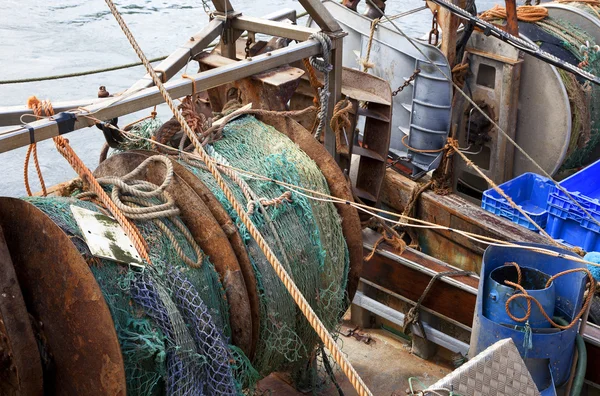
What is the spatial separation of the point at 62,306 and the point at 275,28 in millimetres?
2749

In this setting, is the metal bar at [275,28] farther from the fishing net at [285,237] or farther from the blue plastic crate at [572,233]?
the blue plastic crate at [572,233]

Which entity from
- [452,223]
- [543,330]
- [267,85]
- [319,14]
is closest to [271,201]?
[267,85]

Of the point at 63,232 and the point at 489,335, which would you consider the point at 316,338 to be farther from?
the point at 63,232

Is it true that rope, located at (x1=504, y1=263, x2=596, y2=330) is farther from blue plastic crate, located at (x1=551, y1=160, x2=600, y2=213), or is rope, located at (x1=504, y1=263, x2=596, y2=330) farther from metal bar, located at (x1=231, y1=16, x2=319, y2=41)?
blue plastic crate, located at (x1=551, y1=160, x2=600, y2=213)

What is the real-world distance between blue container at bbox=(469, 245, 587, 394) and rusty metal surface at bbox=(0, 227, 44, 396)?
2454mm

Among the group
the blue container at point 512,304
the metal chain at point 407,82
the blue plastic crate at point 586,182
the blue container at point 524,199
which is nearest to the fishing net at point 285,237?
the blue container at point 512,304

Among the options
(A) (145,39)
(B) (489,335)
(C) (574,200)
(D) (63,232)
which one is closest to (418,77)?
(C) (574,200)

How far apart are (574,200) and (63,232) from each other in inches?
157

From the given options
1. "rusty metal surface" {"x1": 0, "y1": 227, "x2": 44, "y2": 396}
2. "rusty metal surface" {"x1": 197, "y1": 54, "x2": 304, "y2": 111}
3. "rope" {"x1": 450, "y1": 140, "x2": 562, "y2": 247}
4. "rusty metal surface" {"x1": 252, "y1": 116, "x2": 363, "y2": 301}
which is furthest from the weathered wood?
"rusty metal surface" {"x1": 0, "y1": 227, "x2": 44, "y2": 396}

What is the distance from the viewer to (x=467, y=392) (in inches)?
125

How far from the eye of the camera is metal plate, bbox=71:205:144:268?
348cm

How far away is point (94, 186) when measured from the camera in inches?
151

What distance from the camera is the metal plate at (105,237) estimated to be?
3.48m

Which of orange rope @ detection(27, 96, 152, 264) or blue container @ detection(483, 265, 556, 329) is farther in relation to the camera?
blue container @ detection(483, 265, 556, 329)
